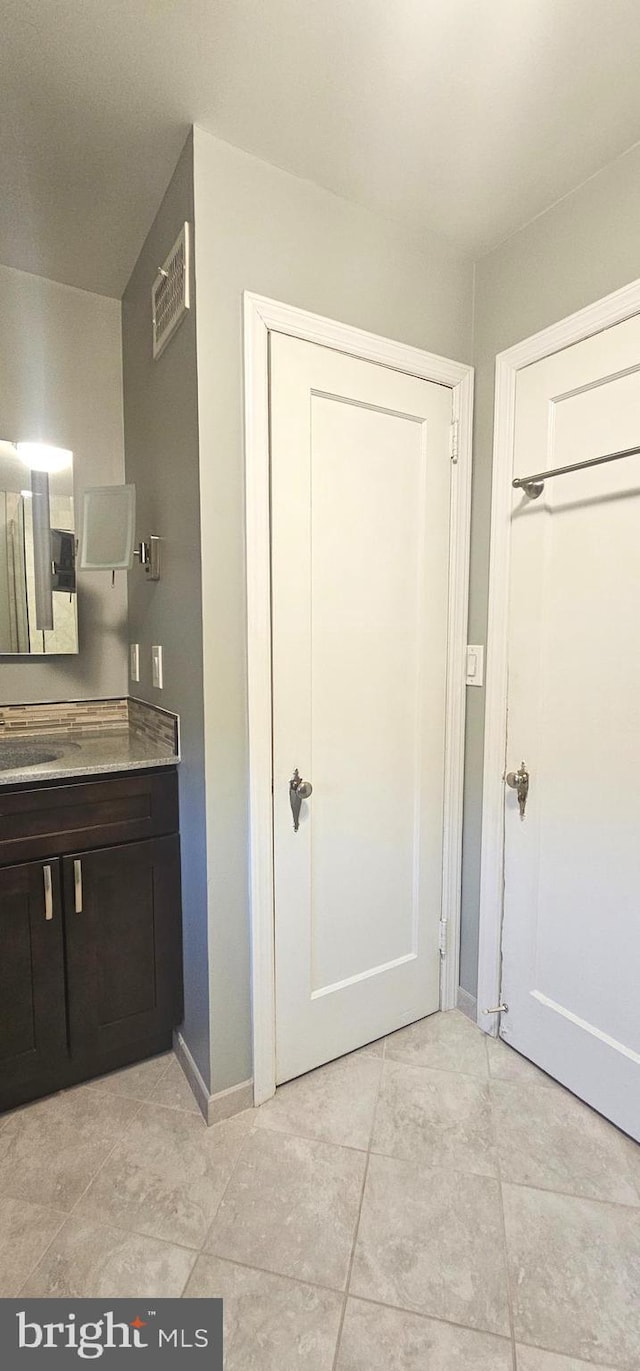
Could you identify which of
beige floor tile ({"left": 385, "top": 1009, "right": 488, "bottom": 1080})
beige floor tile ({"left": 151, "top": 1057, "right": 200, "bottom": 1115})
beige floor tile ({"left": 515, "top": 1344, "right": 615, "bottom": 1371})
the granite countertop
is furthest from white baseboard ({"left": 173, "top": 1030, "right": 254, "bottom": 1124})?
the granite countertop

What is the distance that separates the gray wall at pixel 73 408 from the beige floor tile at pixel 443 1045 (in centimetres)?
156

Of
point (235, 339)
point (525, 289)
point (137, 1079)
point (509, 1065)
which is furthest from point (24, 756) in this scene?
point (525, 289)

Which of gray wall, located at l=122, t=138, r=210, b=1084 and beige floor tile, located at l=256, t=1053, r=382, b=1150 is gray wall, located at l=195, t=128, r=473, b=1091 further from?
beige floor tile, located at l=256, t=1053, r=382, b=1150

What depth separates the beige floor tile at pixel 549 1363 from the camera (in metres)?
0.99

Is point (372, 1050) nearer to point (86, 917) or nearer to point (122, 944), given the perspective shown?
point (122, 944)

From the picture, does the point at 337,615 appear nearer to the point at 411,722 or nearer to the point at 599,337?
the point at 411,722

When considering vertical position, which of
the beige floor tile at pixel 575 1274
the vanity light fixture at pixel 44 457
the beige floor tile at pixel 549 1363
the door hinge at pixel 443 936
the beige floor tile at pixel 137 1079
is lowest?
the beige floor tile at pixel 137 1079

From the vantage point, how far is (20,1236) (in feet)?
3.93

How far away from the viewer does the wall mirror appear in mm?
1916

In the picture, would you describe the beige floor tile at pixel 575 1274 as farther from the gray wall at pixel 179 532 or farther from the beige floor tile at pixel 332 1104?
the gray wall at pixel 179 532

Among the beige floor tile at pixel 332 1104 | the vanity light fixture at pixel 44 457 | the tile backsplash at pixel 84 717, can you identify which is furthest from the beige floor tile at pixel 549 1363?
the vanity light fixture at pixel 44 457

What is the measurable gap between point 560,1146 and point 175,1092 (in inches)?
40.9

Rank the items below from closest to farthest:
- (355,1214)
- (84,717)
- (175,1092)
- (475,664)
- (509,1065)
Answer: (355,1214)
(175,1092)
(509,1065)
(475,664)
(84,717)

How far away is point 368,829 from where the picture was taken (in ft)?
5.60
